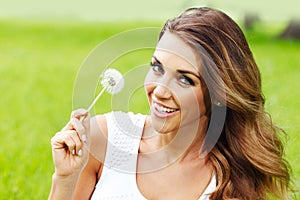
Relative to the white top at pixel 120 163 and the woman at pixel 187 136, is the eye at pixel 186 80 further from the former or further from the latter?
the white top at pixel 120 163

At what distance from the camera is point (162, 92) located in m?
2.29

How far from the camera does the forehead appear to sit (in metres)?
2.36

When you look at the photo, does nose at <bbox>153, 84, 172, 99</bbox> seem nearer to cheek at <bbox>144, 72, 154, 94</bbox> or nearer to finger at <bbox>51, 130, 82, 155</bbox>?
cheek at <bbox>144, 72, 154, 94</bbox>

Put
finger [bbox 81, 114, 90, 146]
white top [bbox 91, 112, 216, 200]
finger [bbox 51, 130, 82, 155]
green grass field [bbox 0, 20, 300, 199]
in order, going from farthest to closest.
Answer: green grass field [bbox 0, 20, 300, 199], white top [bbox 91, 112, 216, 200], finger [bbox 81, 114, 90, 146], finger [bbox 51, 130, 82, 155]

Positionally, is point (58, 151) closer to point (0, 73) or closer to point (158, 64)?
point (158, 64)

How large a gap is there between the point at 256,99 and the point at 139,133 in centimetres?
48

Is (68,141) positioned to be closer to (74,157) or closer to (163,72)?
(74,157)

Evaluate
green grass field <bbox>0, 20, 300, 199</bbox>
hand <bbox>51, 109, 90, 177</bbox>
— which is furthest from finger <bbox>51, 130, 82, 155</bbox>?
green grass field <bbox>0, 20, 300, 199</bbox>

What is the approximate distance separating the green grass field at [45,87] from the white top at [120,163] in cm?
90

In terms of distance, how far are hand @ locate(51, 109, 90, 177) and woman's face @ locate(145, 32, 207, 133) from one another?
246mm

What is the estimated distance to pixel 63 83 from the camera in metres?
7.06

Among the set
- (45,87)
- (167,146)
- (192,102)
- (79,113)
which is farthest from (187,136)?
(45,87)

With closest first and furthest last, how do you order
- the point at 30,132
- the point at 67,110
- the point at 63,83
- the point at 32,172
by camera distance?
1. the point at 32,172
2. the point at 30,132
3. the point at 67,110
4. the point at 63,83

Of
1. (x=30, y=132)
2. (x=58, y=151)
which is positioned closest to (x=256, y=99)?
(x=58, y=151)
